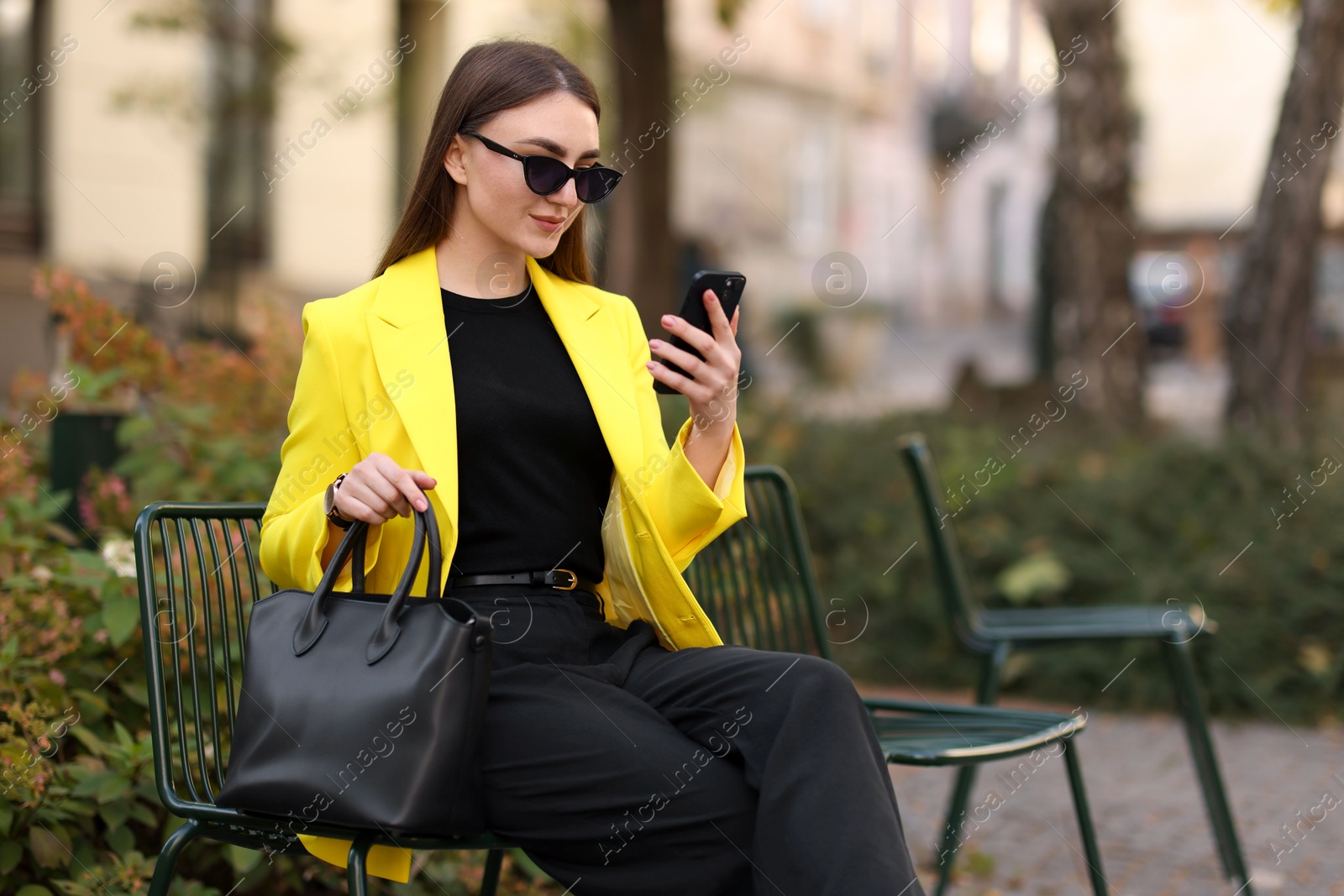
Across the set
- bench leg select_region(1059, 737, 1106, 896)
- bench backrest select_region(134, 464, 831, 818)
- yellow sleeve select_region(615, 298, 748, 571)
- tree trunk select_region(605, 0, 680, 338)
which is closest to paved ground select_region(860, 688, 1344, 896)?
bench leg select_region(1059, 737, 1106, 896)

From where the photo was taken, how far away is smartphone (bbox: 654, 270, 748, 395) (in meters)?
2.29

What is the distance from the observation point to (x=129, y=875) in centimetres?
264

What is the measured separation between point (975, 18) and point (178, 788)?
36202 mm

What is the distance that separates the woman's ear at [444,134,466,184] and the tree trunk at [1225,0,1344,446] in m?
5.88

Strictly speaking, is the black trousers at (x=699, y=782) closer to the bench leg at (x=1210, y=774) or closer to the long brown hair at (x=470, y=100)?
the long brown hair at (x=470, y=100)

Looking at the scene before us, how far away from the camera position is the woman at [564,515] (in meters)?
2.16

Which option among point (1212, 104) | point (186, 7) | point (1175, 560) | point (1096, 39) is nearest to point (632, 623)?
point (1175, 560)

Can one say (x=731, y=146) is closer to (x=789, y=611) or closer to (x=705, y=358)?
(x=789, y=611)

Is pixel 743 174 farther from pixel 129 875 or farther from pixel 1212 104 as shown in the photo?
pixel 129 875

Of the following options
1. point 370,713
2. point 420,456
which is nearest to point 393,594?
point 370,713

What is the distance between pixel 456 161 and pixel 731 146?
2704cm

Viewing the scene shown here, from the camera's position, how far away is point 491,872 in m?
2.90

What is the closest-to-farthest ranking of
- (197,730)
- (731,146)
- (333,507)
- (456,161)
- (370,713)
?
(370,713)
(333,507)
(197,730)
(456,161)
(731,146)

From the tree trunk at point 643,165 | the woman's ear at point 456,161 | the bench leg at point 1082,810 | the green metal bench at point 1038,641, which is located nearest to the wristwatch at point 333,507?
the woman's ear at point 456,161
